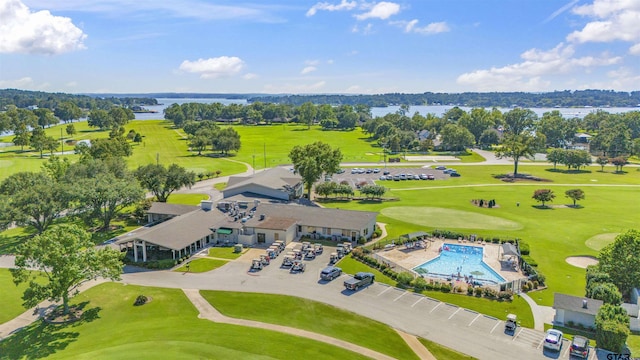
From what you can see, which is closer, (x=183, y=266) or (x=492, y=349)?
(x=492, y=349)

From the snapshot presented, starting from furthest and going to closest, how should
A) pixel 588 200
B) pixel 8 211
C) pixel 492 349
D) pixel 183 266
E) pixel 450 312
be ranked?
1. pixel 588 200
2. pixel 8 211
3. pixel 183 266
4. pixel 450 312
5. pixel 492 349

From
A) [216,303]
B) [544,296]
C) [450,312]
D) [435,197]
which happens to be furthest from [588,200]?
A: [216,303]

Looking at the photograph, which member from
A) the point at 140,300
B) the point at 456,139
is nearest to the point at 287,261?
the point at 140,300

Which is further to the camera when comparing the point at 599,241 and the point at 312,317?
the point at 599,241

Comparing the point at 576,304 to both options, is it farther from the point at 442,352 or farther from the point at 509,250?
the point at 509,250

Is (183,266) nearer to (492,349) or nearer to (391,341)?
(391,341)

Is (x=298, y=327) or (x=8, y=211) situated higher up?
(x=8, y=211)

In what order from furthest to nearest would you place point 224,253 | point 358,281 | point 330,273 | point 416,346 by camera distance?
point 224,253 → point 330,273 → point 358,281 → point 416,346

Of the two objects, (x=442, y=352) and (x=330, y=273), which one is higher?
(x=330, y=273)

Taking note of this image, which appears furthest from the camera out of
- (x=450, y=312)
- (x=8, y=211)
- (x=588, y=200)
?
(x=588, y=200)
